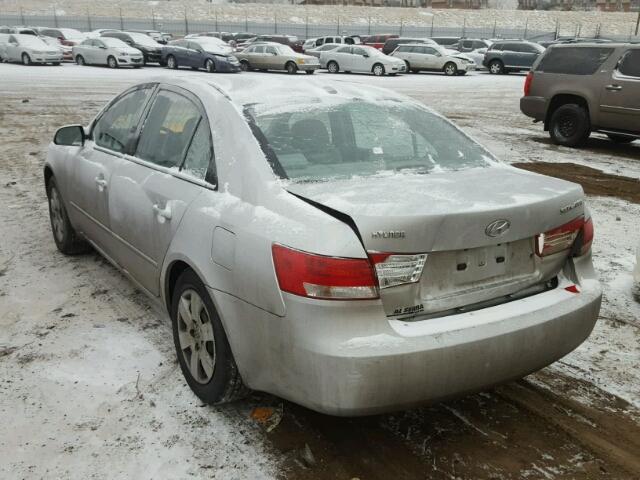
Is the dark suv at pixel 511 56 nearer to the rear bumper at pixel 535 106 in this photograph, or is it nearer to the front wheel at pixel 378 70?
the front wheel at pixel 378 70

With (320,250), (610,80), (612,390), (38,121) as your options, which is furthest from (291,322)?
(38,121)

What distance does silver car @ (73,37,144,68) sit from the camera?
27766mm

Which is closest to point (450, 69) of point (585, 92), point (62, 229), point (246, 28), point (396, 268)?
point (585, 92)

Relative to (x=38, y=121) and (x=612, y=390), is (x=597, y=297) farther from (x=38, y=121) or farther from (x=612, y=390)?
(x=38, y=121)

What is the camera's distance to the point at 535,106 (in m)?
11.8

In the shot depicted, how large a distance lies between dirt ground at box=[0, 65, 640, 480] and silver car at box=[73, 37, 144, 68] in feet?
83.0

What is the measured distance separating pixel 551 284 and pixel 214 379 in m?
1.69

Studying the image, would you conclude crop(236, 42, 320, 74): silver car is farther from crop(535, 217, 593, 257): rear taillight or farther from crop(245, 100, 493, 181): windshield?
crop(535, 217, 593, 257): rear taillight

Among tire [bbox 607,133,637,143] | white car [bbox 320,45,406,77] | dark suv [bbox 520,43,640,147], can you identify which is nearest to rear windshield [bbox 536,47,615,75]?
dark suv [bbox 520,43,640,147]

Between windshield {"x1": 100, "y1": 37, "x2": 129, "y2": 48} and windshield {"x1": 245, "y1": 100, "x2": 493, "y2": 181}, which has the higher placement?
windshield {"x1": 100, "y1": 37, "x2": 129, "y2": 48}

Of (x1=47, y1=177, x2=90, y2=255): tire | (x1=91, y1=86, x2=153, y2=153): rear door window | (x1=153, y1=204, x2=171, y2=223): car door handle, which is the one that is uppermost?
(x1=91, y1=86, x2=153, y2=153): rear door window

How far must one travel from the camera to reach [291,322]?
7.79 ft

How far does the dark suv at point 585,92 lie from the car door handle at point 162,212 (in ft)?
30.7

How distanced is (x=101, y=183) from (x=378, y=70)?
25090 millimetres
